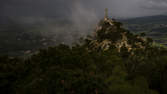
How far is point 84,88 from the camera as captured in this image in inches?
403

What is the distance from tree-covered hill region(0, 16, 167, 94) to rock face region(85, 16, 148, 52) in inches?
7.4

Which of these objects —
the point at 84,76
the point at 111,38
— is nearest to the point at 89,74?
the point at 84,76

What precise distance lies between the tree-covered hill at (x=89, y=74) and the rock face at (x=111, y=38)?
0.19m

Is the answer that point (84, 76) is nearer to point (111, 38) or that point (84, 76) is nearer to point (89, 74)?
point (89, 74)

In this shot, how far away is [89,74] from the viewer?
12383mm

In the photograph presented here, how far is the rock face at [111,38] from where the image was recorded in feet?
74.3

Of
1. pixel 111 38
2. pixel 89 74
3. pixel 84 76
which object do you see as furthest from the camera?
pixel 111 38

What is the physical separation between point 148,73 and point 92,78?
7.88 m

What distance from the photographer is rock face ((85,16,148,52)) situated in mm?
22656

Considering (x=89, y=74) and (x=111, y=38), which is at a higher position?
(x=111, y=38)

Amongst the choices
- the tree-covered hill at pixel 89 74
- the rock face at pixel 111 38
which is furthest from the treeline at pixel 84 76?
the rock face at pixel 111 38

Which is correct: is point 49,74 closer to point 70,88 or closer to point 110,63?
point 70,88

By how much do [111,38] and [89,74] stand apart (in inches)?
571

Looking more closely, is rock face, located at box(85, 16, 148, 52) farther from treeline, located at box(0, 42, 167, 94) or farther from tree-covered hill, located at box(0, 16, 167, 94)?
treeline, located at box(0, 42, 167, 94)
